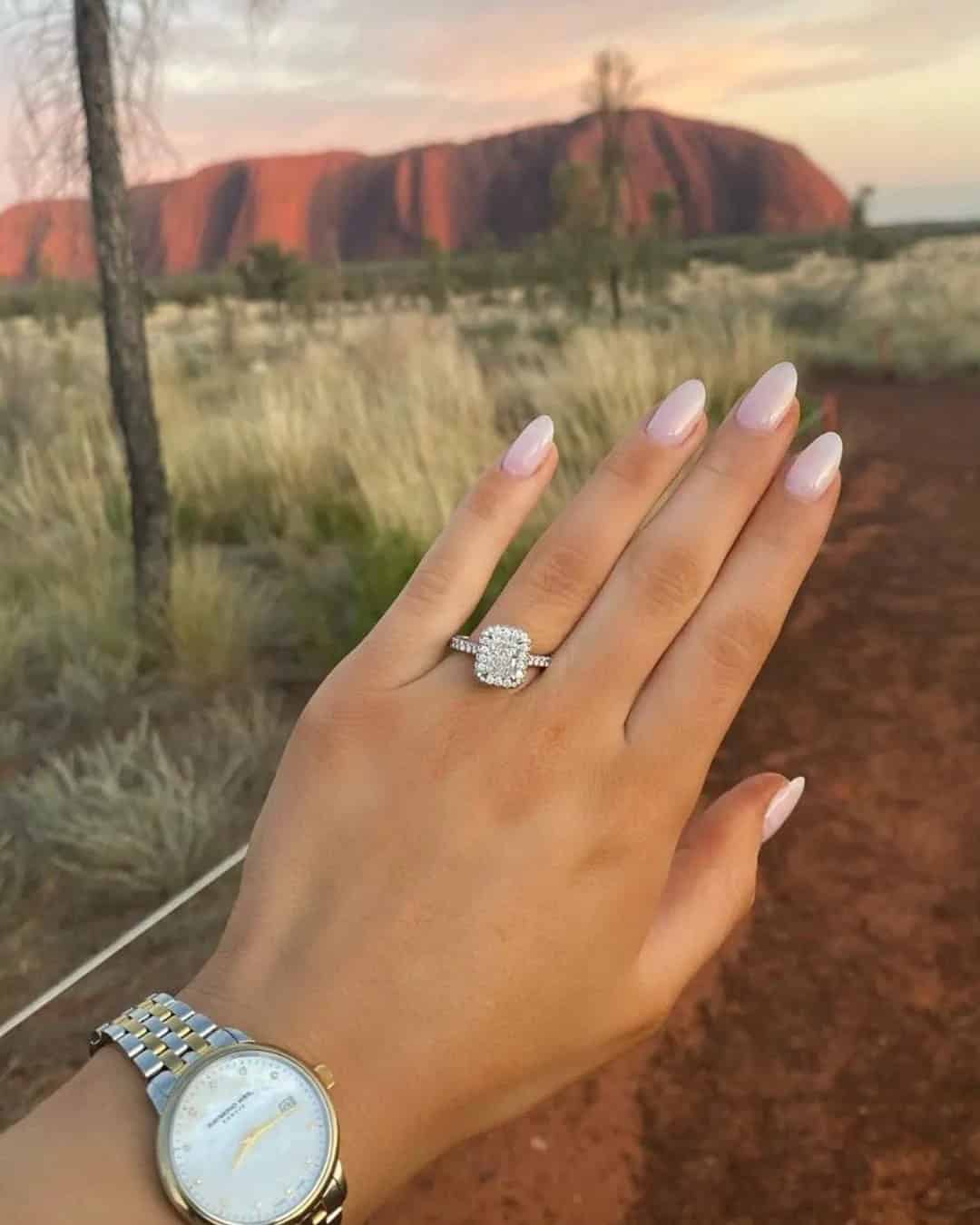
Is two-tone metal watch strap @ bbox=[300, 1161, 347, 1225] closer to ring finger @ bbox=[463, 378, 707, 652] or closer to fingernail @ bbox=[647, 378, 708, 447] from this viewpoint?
ring finger @ bbox=[463, 378, 707, 652]

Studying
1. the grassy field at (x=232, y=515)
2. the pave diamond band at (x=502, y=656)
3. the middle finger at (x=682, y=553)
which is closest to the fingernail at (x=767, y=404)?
the middle finger at (x=682, y=553)

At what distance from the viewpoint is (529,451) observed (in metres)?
1.02

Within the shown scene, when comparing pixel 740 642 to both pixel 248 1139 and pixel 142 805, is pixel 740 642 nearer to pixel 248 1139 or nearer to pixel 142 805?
pixel 248 1139

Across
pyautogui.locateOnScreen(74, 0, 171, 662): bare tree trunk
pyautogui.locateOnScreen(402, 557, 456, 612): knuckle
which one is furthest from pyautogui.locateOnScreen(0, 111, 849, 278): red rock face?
pyautogui.locateOnScreen(402, 557, 456, 612): knuckle

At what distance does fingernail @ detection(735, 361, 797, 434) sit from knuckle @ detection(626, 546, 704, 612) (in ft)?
0.41

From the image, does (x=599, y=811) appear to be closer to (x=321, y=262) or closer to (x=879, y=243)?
(x=321, y=262)

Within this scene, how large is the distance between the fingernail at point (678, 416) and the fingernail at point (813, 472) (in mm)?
103

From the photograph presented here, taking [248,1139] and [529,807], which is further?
[529,807]

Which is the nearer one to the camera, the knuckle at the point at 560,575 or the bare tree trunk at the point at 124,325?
the knuckle at the point at 560,575

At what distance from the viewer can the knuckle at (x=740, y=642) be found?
3.02ft

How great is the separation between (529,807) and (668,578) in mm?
230

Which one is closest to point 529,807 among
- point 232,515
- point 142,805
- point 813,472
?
point 813,472

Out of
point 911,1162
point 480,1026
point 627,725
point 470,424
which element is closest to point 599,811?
point 627,725

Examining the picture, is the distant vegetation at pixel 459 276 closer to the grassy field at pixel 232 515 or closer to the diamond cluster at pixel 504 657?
the grassy field at pixel 232 515
